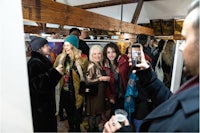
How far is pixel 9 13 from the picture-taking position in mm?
800

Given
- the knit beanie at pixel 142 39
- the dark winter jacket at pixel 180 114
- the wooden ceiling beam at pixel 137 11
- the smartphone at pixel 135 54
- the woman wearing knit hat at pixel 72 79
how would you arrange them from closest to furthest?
the dark winter jacket at pixel 180 114
the woman wearing knit hat at pixel 72 79
the smartphone at pixel 135 54
the knit beanie at pixel 142 39
the wooden ceiling beam at pixel 137 11

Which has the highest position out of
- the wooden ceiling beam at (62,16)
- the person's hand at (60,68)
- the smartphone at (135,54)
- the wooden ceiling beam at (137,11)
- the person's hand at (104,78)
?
the wooden ceiling beam at (137,11)

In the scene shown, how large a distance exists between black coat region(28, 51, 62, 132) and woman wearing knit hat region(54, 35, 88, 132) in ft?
0.17

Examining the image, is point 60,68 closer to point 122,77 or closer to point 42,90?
point 42,90

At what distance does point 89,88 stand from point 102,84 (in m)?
0.11

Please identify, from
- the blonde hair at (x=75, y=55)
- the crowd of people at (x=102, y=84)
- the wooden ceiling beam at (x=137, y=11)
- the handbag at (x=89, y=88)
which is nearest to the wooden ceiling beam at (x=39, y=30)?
the crowd of people at (x=102, y=84)

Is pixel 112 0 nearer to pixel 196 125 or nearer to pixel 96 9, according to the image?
pixel 96 9

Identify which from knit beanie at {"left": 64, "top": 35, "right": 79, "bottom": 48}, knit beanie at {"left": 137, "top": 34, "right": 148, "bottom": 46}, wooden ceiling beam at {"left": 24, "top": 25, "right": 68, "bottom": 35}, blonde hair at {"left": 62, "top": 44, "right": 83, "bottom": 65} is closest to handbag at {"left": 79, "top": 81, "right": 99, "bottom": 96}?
blonde hair at {"left": 62, "top": 44, "right": 83, "bottom": 65}

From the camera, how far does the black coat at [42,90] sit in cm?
86

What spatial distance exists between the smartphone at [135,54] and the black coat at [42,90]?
52 centimetres

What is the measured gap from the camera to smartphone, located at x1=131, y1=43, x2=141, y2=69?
1.08 metres

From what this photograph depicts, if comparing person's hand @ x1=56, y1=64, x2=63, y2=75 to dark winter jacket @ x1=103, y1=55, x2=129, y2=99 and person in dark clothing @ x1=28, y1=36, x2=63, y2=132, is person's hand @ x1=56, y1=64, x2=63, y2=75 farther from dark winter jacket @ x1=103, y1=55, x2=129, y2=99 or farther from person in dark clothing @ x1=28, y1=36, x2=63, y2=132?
dark winter jacket @ x1=103, y1=55, x2=129, y2=99

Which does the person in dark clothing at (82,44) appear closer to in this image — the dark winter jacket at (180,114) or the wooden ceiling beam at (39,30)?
the wooden ceiling beam at (39,30)

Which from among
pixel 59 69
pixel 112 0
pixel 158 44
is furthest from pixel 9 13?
pixel 112 0
